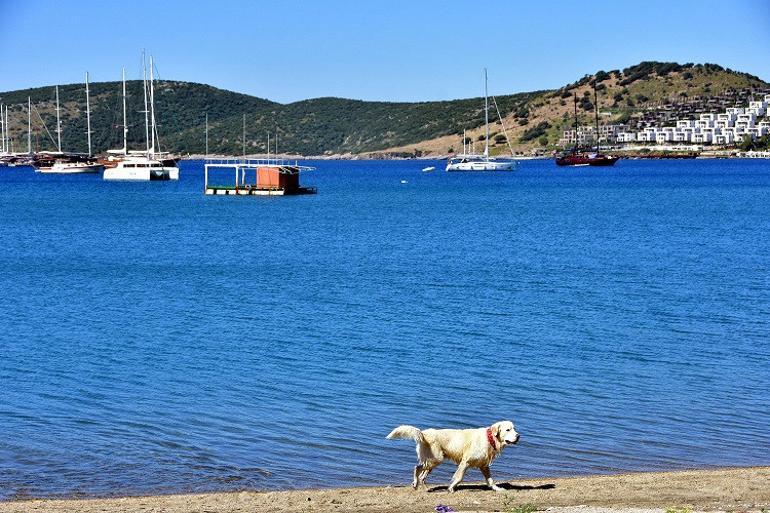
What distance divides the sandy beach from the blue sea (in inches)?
33.6

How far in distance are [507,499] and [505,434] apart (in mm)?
718

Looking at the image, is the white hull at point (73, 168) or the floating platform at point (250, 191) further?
the white hull at point (73, 168)

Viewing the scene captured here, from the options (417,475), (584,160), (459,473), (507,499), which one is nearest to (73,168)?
(584,160)

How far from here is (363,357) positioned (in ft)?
75.4

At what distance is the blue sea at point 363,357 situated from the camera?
15531 mm

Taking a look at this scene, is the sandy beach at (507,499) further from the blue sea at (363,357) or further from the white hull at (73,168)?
the white hull at (73,168)

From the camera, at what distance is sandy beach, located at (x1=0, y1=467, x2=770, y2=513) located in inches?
482

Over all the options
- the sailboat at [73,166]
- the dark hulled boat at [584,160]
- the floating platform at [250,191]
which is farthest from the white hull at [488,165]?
the floating platform at [250,191]

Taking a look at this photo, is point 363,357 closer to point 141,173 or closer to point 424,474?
point 424,474

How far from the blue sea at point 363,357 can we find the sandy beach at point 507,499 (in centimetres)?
85

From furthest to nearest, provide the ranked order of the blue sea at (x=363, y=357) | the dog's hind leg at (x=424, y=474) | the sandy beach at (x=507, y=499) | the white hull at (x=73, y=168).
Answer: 1. the white hull at (x=73, y=168)
2. the blue sea at (x=363, y=357)
3. the dog's hind leg at (x=424, y=474)
4. the sandy beach at (x=507, y=499)

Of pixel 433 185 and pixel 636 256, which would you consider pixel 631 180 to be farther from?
pixel 636 256

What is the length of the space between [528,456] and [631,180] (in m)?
126

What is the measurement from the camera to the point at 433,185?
13325cm
